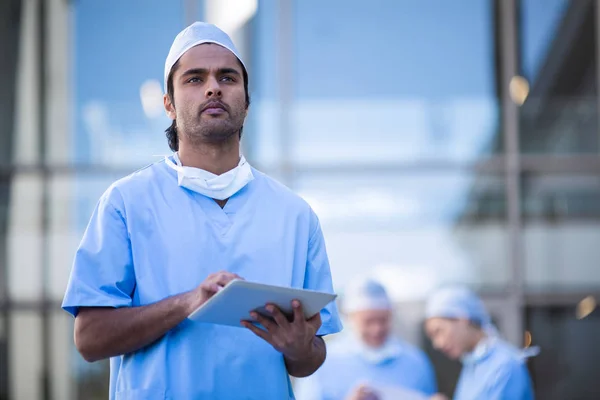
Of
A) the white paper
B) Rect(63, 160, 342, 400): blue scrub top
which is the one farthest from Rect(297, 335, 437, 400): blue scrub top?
Rect(63, 160, 342, 400): blue scrub top

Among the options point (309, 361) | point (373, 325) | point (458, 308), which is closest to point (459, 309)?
point (458, 308)

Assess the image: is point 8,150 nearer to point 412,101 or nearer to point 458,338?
point 412,101

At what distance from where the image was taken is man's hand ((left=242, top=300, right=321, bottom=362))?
1968 millimetres

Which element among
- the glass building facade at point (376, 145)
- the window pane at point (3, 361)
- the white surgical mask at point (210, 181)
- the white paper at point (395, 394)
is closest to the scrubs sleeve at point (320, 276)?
the white surgical mask at point (210, 181)

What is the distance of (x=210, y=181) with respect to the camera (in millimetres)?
2205

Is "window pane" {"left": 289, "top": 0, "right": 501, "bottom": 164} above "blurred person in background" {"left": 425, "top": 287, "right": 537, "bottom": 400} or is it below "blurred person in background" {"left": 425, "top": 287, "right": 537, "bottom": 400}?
above

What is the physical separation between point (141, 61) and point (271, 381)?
736 centimetres

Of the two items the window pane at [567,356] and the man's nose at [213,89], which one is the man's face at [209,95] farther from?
the window pane at [567,356]

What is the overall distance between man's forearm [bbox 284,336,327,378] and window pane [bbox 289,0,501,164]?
6.79 metres

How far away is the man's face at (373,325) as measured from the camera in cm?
614

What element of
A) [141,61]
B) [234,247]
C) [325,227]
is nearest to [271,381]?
[234,247]

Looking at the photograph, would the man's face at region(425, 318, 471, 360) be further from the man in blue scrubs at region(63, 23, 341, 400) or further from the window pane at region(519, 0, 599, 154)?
the window pane at region(519, 0, 599, 154)

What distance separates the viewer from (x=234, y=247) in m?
2.16

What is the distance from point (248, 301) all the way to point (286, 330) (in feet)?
0.46
